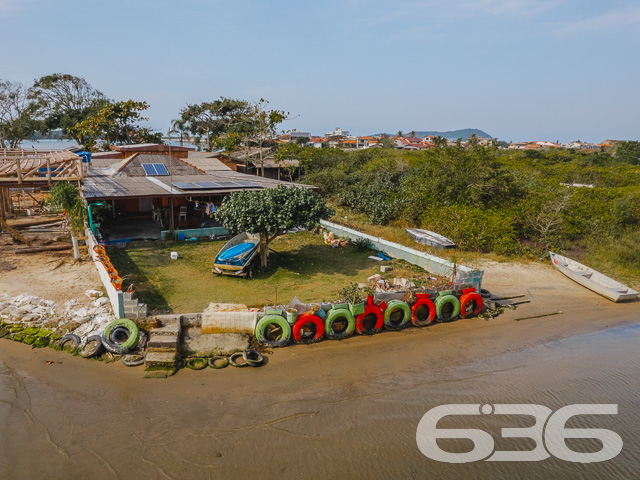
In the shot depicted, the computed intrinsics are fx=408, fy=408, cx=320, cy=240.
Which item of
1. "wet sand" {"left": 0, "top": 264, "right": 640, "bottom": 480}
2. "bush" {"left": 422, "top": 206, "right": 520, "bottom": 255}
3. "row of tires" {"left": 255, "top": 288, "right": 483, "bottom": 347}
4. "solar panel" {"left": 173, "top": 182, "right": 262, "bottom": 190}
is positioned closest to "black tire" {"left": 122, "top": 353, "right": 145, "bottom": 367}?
"wet sand" {"left": 0, "top": 264, "right": 640, "bottom": 480}

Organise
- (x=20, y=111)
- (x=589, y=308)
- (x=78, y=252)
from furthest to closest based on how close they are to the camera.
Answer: (x=20, y=111), (x=78, y=252), (x=589, y=308)

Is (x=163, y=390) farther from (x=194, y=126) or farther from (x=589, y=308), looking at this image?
Answer: (x=194, y=126)

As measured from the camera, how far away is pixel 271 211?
519 inches

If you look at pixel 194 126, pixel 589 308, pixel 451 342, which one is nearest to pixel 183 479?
pixel 451 342

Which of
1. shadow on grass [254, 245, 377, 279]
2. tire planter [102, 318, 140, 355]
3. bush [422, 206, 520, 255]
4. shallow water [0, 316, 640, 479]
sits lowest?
shallow water [0, 316, 640, 479]

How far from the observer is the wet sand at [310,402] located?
20.6 ft

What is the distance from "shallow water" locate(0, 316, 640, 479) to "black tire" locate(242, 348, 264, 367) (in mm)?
184

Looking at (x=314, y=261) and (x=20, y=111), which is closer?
(x=314, y=261)

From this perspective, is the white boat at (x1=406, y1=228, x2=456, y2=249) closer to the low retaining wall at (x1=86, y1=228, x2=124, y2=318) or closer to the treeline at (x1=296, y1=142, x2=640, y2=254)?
the treeline at (x1=296, y1=142, x2=640, y2=254)

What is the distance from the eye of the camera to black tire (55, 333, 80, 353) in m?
9.02

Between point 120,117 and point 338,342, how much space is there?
38.9 m

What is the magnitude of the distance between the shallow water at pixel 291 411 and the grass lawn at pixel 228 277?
273 centimetres

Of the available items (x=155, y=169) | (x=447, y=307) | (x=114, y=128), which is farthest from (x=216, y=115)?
(x=447, y=307)

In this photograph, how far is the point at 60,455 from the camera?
6230mm
